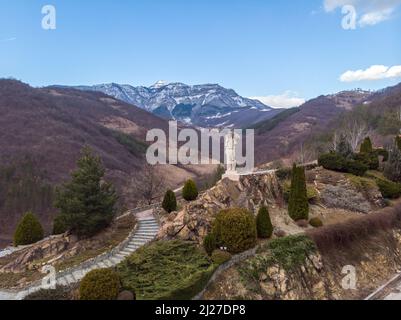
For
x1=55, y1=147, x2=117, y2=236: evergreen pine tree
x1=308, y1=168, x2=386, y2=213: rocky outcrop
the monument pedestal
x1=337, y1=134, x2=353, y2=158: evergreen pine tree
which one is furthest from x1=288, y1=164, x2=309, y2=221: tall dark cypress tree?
x1=55, y1=147, x2=117, y2=236: evergreen pine tree

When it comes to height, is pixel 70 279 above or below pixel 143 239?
below


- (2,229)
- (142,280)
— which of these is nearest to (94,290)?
(142,280)

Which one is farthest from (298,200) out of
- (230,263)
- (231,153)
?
(230,263)

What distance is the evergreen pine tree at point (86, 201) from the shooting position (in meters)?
20.0

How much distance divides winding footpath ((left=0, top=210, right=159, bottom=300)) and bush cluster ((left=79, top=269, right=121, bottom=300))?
2.20 m

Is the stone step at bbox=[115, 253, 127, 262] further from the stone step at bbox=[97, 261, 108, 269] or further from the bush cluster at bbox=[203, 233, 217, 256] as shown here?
the bush cluster at bbox=[203, 233, 217, 256]

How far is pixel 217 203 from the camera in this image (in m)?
20.8

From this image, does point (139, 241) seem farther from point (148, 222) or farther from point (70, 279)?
point (70, 279)

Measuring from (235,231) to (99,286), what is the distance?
661 cm

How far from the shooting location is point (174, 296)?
1330cm

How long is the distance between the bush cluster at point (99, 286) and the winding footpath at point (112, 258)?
2199 mm

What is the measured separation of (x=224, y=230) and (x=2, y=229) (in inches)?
1864

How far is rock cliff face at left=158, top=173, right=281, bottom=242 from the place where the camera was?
18.9 metres
